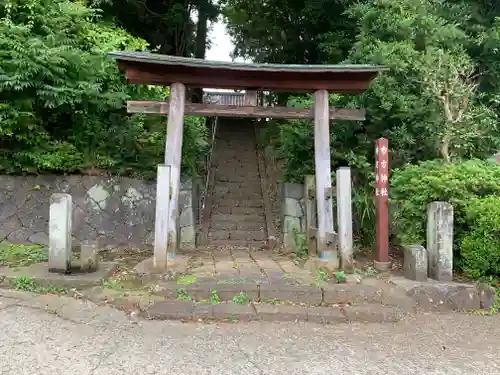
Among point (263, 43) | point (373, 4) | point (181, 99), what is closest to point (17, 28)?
point (181, 99)

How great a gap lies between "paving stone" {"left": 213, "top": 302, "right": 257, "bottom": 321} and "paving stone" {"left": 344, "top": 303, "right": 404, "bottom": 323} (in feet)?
3.61

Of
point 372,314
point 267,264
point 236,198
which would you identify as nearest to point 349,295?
point 372,314

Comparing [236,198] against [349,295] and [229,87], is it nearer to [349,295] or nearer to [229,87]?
[229,87]

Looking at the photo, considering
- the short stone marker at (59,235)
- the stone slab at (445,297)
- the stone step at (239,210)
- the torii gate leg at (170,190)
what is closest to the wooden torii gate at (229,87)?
the torii gate leg at (170,190)

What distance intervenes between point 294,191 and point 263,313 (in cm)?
420

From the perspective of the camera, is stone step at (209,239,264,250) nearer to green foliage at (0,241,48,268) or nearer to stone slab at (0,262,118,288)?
stone slab at (0,262,118,288)

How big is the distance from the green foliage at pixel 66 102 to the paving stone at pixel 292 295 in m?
3.94

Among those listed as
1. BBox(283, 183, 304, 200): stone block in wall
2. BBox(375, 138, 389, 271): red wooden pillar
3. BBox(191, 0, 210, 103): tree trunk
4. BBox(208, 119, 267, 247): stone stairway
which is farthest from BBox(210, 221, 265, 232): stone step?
BBox(191, 0, 210, 103): tree trunk

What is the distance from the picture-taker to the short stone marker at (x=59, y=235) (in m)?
5.62

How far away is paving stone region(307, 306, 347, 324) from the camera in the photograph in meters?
4.73

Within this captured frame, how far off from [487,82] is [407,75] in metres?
3.06

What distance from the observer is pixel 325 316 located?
4758 millimetres

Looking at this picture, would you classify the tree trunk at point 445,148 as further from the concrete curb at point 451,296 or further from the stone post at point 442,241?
the concrete curb at point 451,296

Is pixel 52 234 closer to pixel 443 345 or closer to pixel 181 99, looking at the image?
pixel 181 99
